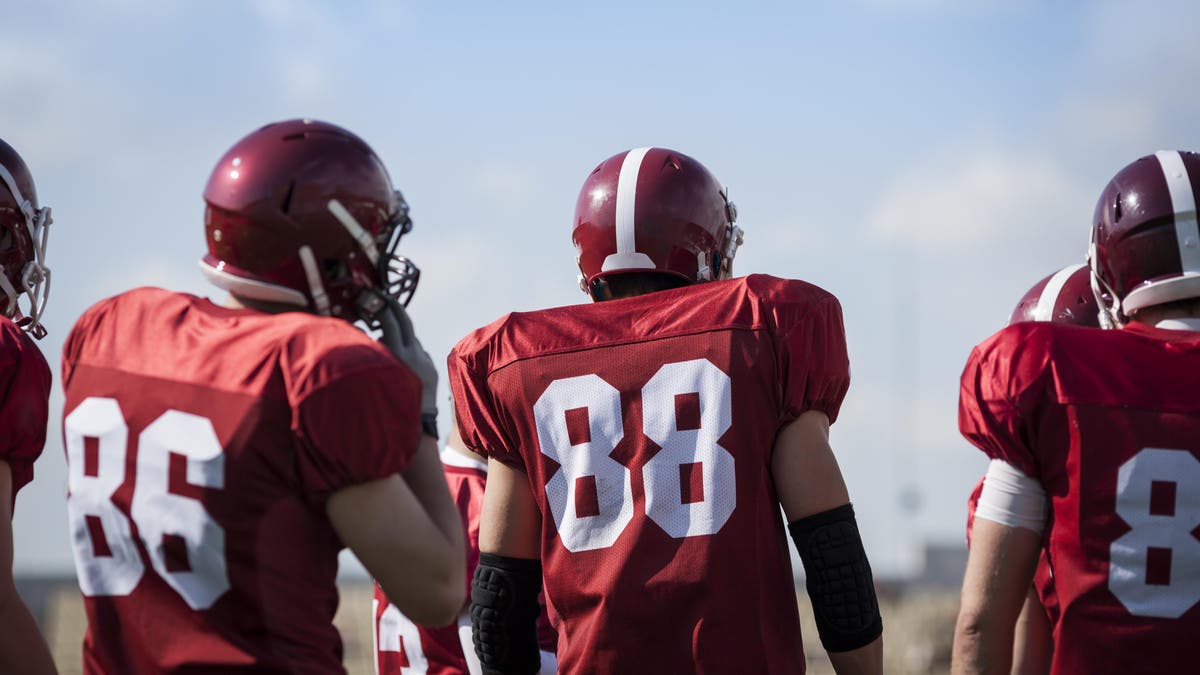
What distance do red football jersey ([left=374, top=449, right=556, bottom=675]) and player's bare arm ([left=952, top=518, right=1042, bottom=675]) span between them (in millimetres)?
1556

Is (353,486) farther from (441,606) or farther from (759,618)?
(759,618)

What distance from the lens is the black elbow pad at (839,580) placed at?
3.77 m

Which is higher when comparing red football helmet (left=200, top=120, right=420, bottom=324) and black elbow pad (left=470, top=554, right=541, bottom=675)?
red football helmet (left=200, top=120, right=420, bottom=324)

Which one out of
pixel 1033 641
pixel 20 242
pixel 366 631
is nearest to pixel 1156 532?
pixel 1033 641

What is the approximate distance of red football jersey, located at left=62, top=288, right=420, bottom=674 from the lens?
9.86ft

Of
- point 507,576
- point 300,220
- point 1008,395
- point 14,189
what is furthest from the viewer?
point 14,189

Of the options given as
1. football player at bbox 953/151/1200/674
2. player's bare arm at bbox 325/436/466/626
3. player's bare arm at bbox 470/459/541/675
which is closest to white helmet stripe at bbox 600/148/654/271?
player's bare arm at bbox 470/459/541/675

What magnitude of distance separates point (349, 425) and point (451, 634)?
1.97 m

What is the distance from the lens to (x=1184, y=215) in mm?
3688

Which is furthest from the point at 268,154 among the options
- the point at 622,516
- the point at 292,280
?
the point at 622,516

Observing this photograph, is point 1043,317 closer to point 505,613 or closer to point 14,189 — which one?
point 505,613

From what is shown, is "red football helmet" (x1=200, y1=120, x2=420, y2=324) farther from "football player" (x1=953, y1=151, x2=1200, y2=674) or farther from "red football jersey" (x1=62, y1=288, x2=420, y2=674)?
"football player" (x1=953, y1=151, x2=1200, y2=674)

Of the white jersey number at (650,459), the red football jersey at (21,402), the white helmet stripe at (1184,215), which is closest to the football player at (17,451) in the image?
the red football jersey at (21,402)

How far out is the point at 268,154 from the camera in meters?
3.36
